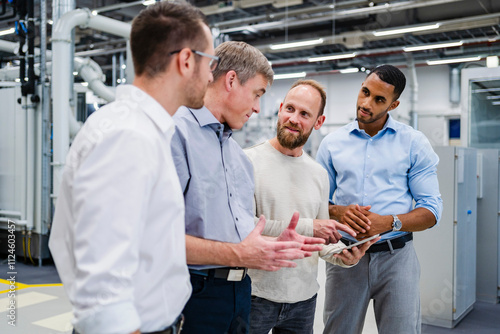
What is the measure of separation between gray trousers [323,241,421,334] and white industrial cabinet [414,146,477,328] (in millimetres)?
Result: 2075

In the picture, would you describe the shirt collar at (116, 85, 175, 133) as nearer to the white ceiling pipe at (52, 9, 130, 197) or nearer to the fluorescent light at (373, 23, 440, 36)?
the white ceiling pipe at (52, 9, 130, 197)

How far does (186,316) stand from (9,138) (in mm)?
5433

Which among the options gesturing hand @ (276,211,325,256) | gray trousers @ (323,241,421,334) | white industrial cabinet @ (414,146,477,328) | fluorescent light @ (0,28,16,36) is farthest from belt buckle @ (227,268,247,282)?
fluorescent light @ (0,28,16,36)

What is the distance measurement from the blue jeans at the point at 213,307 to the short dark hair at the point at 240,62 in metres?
0.65

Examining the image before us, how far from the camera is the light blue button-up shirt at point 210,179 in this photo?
1271mm

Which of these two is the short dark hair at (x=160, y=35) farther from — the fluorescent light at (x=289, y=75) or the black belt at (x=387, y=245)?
the fluorescent light at (x=289, y=75)

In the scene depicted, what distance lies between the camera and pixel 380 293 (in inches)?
78.8

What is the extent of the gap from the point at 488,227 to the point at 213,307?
4.28 meters

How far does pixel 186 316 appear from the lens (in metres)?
1.28

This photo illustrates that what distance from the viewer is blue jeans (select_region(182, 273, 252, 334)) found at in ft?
4.20

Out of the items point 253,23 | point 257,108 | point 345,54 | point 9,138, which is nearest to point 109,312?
point 257,108

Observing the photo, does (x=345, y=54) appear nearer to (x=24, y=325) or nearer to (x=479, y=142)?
(x=479, y=142)

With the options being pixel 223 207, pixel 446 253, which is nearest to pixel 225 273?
pixel 223 207

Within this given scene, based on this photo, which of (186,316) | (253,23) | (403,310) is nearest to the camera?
(186,316)
